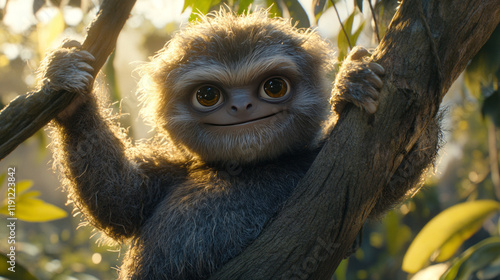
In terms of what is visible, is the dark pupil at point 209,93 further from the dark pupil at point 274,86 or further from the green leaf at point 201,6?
the green leaf at point 201,6

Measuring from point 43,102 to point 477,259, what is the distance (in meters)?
3.18

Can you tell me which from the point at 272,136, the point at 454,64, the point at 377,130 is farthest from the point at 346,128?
the point at 272,136

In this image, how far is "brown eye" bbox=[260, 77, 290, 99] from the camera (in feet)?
8.28

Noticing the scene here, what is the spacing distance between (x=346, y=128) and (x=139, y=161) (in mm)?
1476

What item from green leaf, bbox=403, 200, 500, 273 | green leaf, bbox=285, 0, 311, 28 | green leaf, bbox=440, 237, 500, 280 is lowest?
green leaf, bbox=440, 237, 500, 280

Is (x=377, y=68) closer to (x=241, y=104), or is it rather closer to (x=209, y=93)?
(x=241, y=104)

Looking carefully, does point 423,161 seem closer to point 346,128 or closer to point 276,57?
point 346,128

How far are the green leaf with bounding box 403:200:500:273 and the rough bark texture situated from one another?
2.83 m

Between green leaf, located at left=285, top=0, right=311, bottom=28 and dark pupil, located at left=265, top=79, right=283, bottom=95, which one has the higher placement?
green leaf, located at left=285, top=0, right=311, bottom=28

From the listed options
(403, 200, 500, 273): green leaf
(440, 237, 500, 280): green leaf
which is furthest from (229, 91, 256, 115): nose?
(403, 200, 500, 273): green leaf

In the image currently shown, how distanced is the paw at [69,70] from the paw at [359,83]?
4.21 ft

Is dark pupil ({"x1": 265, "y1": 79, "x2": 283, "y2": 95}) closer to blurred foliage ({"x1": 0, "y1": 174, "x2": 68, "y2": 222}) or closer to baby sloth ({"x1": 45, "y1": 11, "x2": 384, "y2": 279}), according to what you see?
baby sloth ({"x1": 45, "y1": 11, "x2": 384, "y2": 279})

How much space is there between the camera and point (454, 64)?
1.82 metres

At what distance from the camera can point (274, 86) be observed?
8.35 feet
